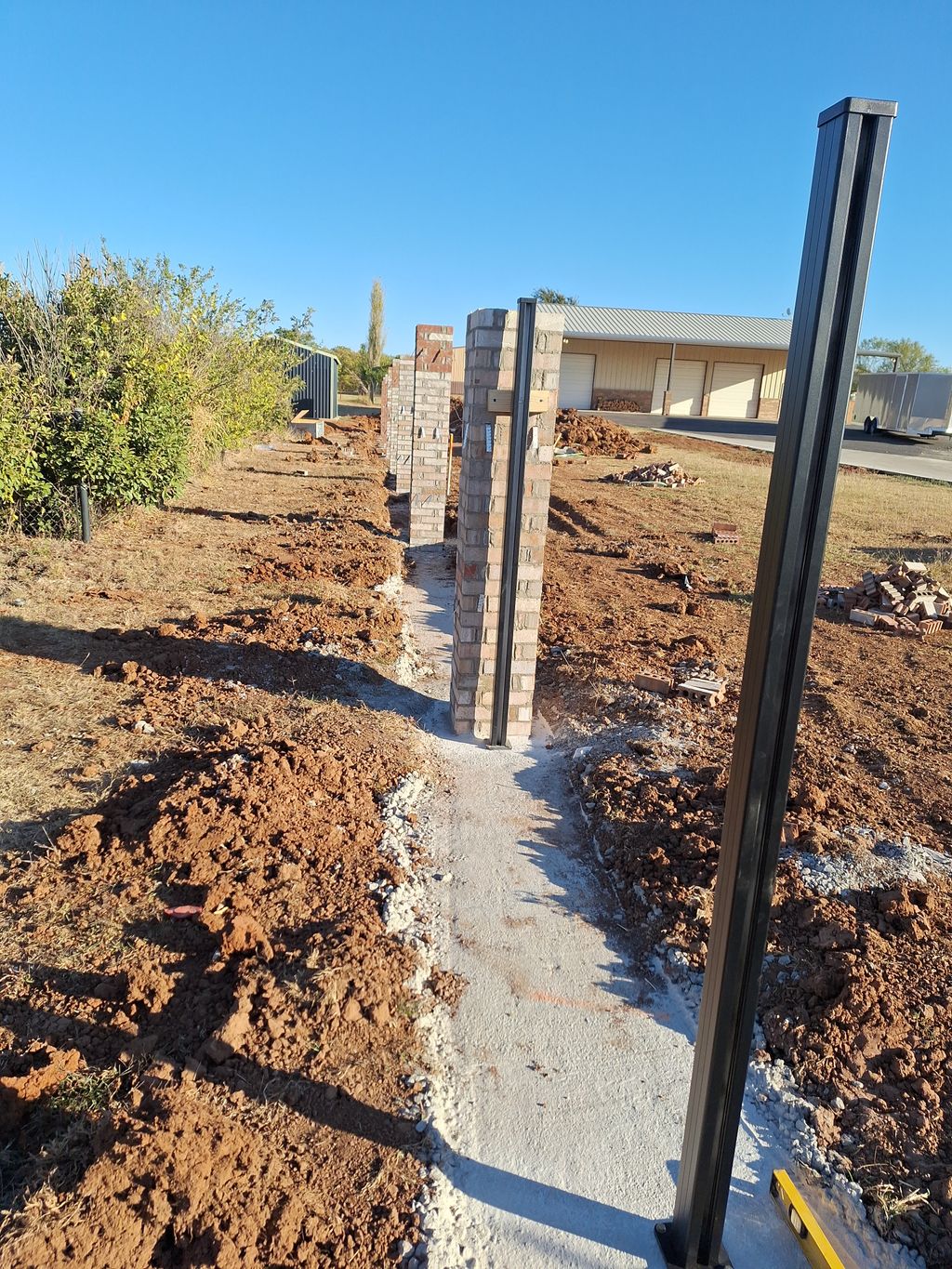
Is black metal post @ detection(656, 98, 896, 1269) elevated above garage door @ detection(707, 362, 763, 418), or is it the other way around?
garage door @ detection(707, 362, 763, 418)

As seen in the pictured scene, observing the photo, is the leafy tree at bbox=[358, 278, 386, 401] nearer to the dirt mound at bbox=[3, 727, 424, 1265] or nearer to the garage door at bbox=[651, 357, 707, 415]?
the garage door at bbox=[651, 357, 707, 415]

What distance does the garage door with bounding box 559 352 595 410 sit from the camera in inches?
1585

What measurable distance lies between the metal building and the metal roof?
41.8 ft

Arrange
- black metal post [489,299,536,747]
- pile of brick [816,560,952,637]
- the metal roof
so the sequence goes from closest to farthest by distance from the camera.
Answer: black metal post [489,299,536,747], pile of brick [816,560,952,637], the metal roof

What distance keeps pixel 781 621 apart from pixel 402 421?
15711 mm

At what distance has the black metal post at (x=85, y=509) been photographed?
31.6 feet

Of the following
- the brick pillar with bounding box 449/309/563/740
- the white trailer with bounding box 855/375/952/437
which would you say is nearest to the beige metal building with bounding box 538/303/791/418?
the white trailer with bounding box 855/375/952/437

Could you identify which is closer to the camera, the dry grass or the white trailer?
the dry grass

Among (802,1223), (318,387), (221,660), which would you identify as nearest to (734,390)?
(318,387)

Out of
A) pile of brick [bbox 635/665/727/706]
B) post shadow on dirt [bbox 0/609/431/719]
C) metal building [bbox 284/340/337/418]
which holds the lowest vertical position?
post shadow on dirt [bbox 0/609/431/719]

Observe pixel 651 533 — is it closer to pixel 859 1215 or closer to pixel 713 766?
pixel 713 766

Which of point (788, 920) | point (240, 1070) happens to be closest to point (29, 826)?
point (240, 1070)

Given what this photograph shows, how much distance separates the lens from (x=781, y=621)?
1732 millimetres

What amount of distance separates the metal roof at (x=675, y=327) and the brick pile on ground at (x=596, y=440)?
1349 centimetres
